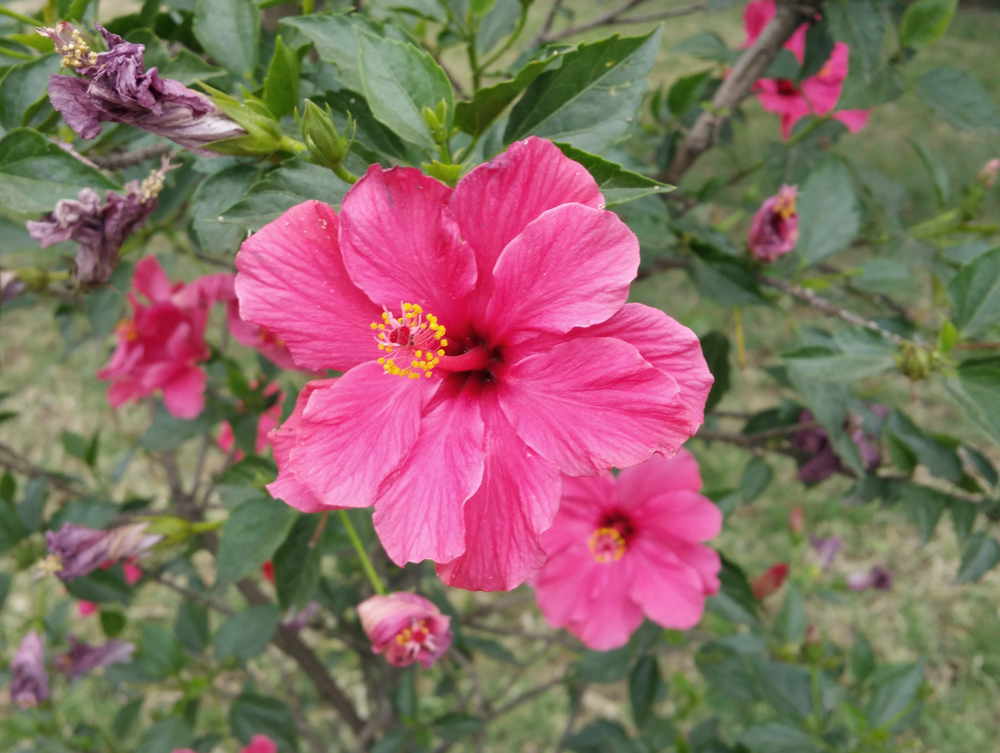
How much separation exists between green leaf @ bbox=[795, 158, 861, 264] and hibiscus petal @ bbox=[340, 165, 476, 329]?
101 cm

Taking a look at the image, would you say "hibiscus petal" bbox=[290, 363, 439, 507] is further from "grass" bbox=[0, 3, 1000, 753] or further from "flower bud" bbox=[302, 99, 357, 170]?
"grass" bbox=[0, 3, 1000, 753]

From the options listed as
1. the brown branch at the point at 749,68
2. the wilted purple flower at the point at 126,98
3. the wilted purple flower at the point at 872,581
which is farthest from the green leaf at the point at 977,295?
the wilted purple flower at the point at 872,581

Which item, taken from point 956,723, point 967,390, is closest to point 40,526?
point 967,390

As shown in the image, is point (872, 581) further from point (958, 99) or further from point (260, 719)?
point (260, 719)

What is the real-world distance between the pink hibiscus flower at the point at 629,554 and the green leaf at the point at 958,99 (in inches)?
35.7

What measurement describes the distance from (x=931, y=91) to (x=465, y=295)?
1.27m

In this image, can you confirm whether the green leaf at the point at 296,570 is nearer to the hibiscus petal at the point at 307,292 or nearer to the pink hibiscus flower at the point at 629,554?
the pink hibiscus flower at the point at 629,554

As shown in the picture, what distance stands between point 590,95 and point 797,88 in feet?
3.14

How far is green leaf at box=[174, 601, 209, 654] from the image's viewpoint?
6.45 ft

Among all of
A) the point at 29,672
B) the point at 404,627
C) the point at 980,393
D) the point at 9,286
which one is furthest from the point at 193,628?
the point at 980,393

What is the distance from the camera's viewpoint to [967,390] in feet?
3.72

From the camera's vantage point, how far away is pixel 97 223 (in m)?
1.00

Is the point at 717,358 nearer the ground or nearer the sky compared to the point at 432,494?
nearer the ground

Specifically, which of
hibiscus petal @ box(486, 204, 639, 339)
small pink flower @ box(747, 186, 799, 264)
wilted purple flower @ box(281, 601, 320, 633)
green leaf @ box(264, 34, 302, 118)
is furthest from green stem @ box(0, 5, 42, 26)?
wilted purple flower @ box(281, 601, 320, 633)
